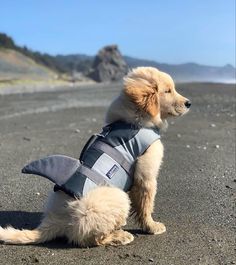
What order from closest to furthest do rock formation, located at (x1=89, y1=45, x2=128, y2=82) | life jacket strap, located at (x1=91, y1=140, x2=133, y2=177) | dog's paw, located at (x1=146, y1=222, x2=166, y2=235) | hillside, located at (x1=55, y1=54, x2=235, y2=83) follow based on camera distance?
life jacket strap, located at (x1=91, y1=140, x2=133, y2=177) < dog's paw, located at (x1=146, y1=222, x2=166, y2=235) < hillside, located at (x1=55, y1=54, x2=235, y2=83) < rock formation, located at (x1=89, y1=45, x2=128, y2=82)

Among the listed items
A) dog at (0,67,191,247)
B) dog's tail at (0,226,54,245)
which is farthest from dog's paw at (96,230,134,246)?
dog's tail at (0,226,54,245)

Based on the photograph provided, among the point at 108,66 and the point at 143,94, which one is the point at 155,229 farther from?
the point at 108,66

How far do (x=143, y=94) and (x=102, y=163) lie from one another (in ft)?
3.04

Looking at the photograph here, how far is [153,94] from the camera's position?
19.1 feet

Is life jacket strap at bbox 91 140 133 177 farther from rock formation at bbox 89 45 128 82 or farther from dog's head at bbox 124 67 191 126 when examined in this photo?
rock formation at bbox 89 45 128 82

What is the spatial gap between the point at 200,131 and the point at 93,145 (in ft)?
25.9

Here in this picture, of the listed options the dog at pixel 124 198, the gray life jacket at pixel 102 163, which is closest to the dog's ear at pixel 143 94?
the dog at pixel 124 198

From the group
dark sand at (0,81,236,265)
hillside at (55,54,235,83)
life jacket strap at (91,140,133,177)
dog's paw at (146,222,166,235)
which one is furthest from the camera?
hillside at (55,54,235,83)

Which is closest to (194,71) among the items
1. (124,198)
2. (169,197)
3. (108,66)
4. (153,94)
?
(108,66)

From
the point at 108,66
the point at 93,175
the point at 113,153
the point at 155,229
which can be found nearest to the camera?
the point at 93,175

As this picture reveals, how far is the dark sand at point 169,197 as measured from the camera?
196 inches

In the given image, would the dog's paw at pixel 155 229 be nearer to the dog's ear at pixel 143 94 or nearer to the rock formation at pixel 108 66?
the dog's ear at pixel 143 94

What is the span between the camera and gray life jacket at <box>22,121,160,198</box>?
516 centimetres

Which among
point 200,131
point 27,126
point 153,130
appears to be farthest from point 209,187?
point 27,126
